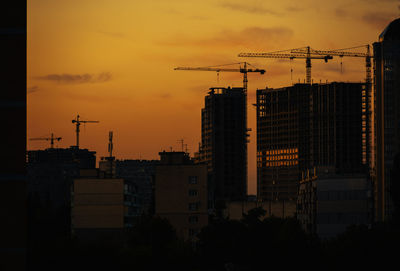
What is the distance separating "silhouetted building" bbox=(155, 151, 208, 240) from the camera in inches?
6275

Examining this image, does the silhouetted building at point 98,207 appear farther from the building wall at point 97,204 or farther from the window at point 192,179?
the window at point 192,179

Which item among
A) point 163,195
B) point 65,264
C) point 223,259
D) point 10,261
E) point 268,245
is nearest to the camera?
point 10,261

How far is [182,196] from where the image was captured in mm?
159250

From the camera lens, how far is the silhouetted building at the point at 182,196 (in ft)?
523

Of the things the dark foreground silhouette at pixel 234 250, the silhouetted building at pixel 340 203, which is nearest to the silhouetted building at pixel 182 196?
the silhouetted building at pixel 340 203

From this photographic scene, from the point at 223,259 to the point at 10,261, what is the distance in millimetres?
107827

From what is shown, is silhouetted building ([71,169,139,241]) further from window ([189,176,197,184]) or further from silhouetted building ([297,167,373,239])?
silhouetted building ([297,167,373,239])

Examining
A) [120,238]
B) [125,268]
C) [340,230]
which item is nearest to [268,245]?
[125,268]

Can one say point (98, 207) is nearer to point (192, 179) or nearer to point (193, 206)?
point (193, 206)

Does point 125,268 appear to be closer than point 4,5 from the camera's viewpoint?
No

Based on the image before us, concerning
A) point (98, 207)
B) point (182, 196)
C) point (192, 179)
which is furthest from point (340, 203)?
point (98, 207)

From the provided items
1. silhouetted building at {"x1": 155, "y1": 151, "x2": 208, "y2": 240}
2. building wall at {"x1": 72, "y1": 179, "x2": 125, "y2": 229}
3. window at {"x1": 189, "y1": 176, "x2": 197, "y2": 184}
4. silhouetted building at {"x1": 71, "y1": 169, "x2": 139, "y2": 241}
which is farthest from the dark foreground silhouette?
building wall at {"x1": 72, "y1": 179, "x2": 125, "y2": 229}

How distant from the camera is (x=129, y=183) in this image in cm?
17600

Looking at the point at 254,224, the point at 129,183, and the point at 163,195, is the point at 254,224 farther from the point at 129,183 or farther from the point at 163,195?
the point at 129,183
